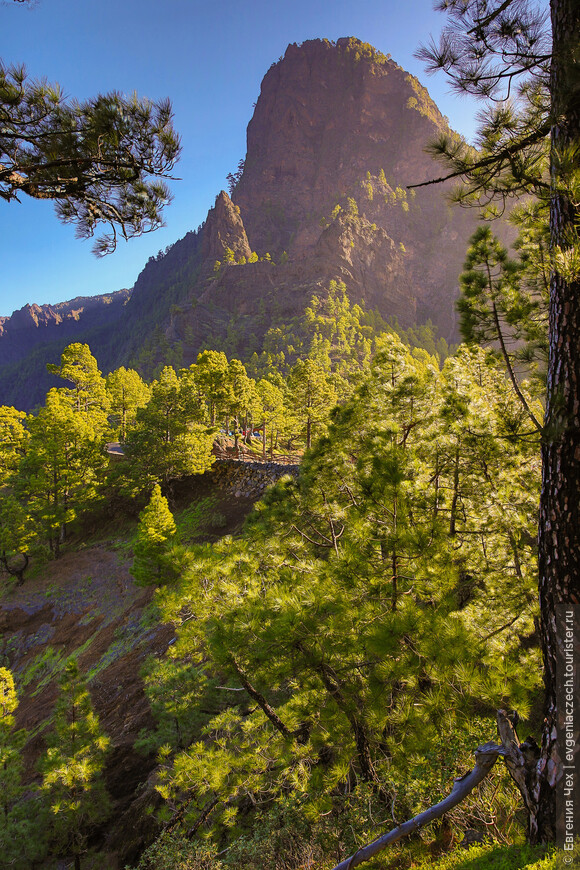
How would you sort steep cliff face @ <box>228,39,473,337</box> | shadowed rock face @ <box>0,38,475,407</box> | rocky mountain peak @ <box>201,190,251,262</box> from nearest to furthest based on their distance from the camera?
shadowed rock face @ <box>0,38,475,407</box> < steep cliff face @ <box>228,39,473,337</box> < rocky mountain peak @ <box>201,190,251,262</box>

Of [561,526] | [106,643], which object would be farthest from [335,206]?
[561,526]

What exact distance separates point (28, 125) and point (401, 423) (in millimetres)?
5498

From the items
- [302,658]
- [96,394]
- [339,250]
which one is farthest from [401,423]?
[339,250]

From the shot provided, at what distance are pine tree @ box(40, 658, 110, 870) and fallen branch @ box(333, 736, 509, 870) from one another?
7095mm

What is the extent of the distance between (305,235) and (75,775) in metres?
131

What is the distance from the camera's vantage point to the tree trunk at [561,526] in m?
2.58

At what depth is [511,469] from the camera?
5195 millimetres

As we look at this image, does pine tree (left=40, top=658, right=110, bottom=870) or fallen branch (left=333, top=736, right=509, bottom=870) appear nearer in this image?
fallen branch (left=333, top=736, right=509, bottom=870)

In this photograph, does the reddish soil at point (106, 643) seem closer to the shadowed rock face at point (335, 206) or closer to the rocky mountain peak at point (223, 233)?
the shadowed rock face at point (335, 206)

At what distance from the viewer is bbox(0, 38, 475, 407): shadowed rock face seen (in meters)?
93.9

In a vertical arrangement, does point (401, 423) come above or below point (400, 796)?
above

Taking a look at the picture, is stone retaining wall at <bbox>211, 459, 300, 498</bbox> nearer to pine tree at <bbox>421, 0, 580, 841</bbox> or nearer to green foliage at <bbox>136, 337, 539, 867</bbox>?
green foliage at <bbox>136, 337, 539, 867</bbox>

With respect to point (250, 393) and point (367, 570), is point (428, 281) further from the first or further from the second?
point (367, 570)

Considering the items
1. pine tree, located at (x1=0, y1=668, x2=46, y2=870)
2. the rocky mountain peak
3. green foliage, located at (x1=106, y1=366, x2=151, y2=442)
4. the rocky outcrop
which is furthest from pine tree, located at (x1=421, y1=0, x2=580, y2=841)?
the rocky outcrop
